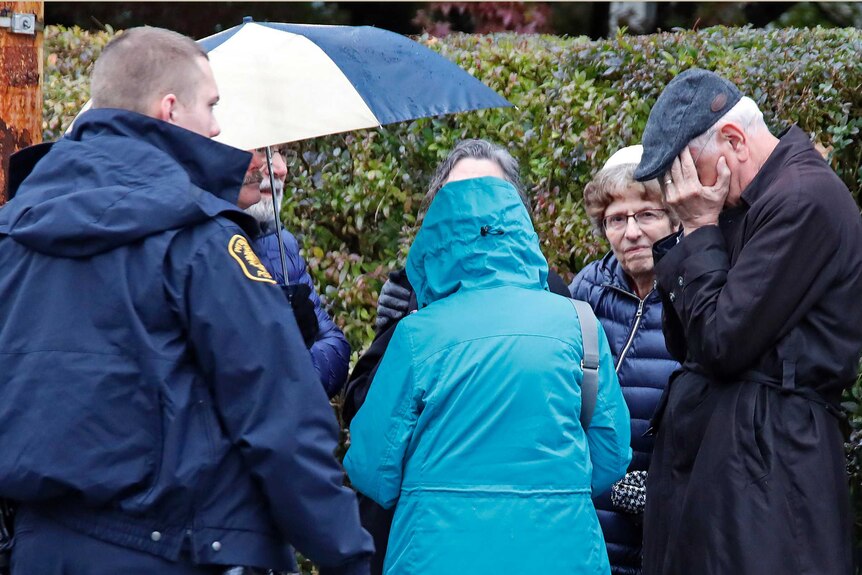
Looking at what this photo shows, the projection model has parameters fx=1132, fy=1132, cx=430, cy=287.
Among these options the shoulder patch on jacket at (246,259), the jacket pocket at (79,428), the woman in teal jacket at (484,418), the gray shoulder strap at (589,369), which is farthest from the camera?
the gray shoulder strap at (589,369)

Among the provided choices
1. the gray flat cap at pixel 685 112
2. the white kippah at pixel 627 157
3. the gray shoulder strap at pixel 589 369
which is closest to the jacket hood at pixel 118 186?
the gray shoulder strap at pixel 589 369

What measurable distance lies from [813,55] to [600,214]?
1.00 m

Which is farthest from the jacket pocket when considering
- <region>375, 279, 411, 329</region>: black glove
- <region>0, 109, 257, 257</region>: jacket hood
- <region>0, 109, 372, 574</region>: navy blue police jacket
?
<region>375, 279, 411, 329</region>: black glove

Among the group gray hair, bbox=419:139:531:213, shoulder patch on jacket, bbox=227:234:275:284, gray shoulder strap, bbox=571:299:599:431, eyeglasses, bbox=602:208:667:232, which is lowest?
gray shoulder strap, bbox=571:299:599:431

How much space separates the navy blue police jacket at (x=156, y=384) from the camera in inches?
90.9

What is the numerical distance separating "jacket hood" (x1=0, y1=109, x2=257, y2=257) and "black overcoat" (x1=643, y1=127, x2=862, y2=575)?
130 cm

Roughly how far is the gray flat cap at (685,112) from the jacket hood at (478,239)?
48 centimetres

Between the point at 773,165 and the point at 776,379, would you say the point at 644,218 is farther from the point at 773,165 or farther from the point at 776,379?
the point at 776,379

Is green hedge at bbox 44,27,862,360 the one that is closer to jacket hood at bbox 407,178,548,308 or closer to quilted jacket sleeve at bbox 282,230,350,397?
quilted jacket sleeve at bbox 282,230,350,397

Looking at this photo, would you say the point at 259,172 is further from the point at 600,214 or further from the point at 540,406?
the point at 540,406

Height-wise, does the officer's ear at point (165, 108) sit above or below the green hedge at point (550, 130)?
above

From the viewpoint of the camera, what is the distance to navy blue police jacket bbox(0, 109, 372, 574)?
2.31 meters

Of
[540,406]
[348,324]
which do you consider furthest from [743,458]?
Result: [348,324]

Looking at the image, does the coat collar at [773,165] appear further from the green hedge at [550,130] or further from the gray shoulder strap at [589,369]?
the green hedge at [550,130]
